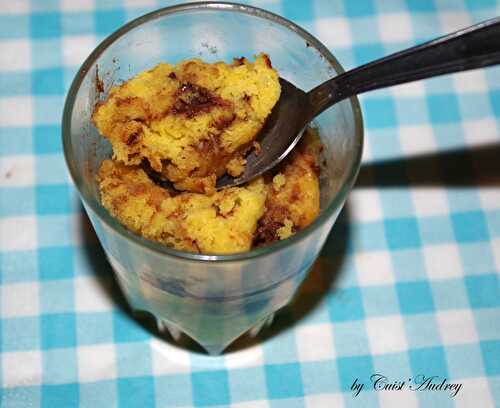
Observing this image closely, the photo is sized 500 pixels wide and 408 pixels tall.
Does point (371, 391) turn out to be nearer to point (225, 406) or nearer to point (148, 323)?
point (225, 406)

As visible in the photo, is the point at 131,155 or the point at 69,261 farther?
the point at 69,261

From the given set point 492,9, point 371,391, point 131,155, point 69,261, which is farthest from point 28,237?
point 492,9

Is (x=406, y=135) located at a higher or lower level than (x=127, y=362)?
higher

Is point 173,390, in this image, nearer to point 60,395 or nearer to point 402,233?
point 60,395

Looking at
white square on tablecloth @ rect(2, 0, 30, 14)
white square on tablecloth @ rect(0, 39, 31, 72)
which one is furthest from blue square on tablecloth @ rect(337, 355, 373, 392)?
white square on tablecloth @ rect(2, 0, 30, 14)

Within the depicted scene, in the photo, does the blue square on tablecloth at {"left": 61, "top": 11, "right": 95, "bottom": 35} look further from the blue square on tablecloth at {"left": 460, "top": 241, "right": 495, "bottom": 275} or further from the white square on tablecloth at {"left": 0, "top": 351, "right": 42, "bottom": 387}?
the blue square on tablecloth at {"left": 460, "top": 241, "right": 495, "bottom": 275}

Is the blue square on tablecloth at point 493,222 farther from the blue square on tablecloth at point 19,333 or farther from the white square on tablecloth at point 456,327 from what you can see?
the blue square on tablecloth at point 19,333

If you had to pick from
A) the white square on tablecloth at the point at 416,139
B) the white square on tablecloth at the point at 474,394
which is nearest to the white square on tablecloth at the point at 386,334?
the white square on tablecloth at the point at 474,394
